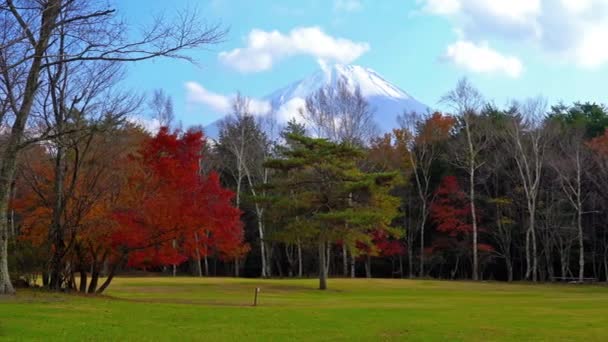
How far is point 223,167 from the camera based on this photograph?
61219 millimetres

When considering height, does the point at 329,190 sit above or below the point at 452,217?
above

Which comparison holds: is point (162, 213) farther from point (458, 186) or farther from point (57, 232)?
point (458, 186)

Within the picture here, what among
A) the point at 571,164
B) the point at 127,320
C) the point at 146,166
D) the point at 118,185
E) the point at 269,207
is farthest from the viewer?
the point at 571,164

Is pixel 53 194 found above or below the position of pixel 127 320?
above

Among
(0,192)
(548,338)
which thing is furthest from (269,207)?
(548,338)

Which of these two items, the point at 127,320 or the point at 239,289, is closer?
the point at 127,320

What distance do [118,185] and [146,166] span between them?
17.2 feet

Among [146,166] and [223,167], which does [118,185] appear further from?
[223,167]

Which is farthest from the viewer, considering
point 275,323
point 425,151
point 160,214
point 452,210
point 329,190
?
point 425,151

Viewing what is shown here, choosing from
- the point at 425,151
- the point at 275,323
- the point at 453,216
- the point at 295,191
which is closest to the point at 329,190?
the point at 295,191

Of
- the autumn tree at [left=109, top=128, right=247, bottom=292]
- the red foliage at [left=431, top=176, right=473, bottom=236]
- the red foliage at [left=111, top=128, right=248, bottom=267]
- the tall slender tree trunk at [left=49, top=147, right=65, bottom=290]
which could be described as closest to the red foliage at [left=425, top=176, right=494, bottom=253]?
the red foliage at [left=431, top=176, right=473, bottom=236]

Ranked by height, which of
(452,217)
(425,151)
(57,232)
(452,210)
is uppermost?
(425,151)

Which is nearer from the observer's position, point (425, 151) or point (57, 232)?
point (57, 232)

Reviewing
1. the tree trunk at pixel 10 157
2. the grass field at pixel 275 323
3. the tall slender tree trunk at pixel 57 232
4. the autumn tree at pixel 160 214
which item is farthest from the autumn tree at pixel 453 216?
the tree trunk at pixel 10 157
